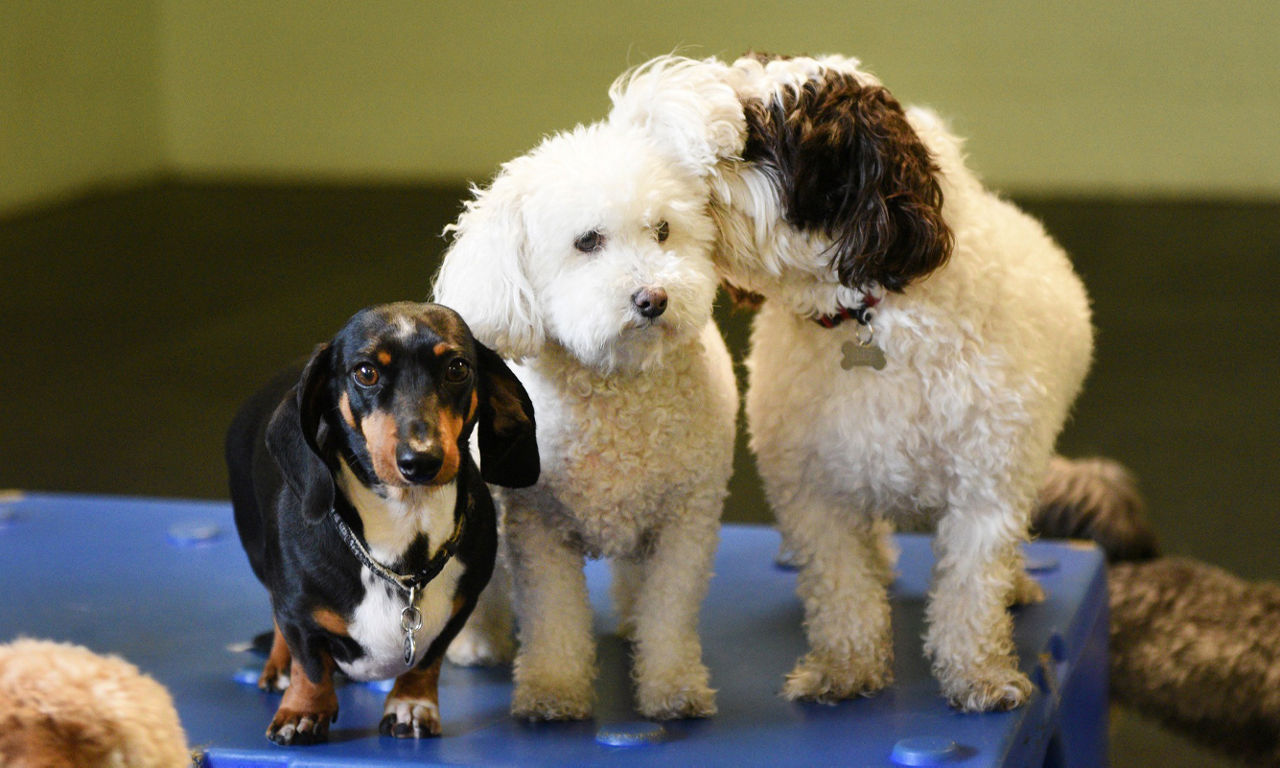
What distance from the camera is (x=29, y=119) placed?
27.5ft

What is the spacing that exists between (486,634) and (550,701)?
28 cm

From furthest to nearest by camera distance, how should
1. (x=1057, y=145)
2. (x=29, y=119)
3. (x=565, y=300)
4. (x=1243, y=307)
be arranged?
1. (x=1057, y=145)
2. (x=29, y=119)
3. (x=1243, y=307)
4. (x=565, y=300)

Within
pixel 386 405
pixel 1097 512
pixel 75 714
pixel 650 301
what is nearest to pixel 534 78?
pixel 1097 512

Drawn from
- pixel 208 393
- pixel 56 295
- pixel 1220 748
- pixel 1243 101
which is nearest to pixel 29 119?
pixel 56 295

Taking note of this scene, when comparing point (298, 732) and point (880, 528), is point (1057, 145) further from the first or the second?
point (298, 732)

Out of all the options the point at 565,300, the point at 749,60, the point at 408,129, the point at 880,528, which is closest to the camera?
the point at 565,300

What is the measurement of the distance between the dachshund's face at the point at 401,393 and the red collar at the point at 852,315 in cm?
56

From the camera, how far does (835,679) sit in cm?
206

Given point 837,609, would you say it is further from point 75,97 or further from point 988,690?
point 75,97

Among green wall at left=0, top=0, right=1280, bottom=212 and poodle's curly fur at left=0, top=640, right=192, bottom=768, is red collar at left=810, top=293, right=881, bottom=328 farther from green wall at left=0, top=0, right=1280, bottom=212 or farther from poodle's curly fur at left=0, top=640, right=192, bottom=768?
green wall at left=0, top=0, right=1280, bottom=212

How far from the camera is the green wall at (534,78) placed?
871 cm

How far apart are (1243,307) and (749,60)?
5199 mm

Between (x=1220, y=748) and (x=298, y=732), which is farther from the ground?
(x=298, y=732)

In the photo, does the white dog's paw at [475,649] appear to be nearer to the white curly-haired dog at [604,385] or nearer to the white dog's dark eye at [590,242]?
the white curly-haired dog at [604,385]
